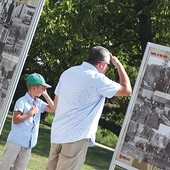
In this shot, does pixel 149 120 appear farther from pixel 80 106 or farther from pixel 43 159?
pixel 43 159

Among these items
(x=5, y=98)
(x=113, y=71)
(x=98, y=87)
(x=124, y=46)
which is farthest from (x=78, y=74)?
(x=124, y=46)

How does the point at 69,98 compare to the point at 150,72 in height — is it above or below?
below

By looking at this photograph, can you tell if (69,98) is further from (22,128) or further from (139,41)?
(139,41)

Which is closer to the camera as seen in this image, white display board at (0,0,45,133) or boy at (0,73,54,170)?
white display board at (0,0,45,133)

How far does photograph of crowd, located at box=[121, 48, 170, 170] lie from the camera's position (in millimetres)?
5566

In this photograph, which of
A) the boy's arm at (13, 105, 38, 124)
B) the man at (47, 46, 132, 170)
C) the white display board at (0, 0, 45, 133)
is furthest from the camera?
the boy's arm at (13, 105, 38, 124)

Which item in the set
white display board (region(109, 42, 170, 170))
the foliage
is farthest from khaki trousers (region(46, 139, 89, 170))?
the foliage

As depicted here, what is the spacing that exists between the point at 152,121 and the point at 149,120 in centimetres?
4

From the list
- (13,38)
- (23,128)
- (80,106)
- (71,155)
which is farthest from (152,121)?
(23,128)

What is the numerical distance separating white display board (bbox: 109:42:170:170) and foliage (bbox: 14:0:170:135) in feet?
38.6

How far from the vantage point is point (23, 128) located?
6.73 m

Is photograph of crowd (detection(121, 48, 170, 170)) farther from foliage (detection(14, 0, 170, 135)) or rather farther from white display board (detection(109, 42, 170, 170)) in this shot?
foliage (detection(14, 0, 170, 135))

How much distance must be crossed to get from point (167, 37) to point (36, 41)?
14.3 feet

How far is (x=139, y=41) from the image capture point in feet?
68.1
